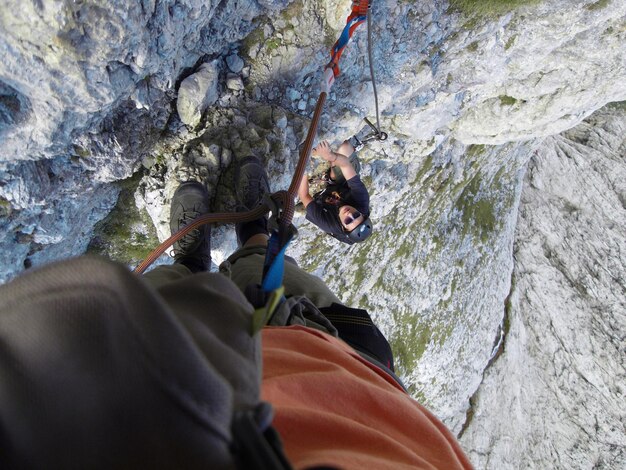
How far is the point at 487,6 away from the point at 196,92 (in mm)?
4176

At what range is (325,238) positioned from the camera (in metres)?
8.11

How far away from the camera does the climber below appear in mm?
5434

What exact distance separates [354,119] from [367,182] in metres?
2.13

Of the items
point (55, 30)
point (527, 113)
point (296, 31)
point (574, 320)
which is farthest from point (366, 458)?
point (574, 320)

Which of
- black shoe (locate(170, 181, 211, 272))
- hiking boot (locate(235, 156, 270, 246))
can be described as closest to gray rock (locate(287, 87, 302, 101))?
hiking boot (locate(235, 156, 270, 246))

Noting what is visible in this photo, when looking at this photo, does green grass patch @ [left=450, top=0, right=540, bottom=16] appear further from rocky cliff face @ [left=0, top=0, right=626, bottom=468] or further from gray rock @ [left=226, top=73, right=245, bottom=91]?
gray rock @ [left=226, top=73, right=245, bottom=91]

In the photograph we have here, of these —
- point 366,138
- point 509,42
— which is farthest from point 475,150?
point 366,138

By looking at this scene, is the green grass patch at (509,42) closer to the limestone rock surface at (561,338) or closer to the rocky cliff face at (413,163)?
the rocky cliff face at (413,163)

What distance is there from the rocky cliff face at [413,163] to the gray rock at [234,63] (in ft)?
0.08

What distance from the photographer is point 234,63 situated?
13.6 feet

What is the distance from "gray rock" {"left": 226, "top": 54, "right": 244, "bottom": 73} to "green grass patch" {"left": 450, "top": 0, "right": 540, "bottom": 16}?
3.02m

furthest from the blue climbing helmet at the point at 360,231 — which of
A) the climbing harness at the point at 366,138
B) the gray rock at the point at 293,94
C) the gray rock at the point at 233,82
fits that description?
the gray rock at the point at 233,82

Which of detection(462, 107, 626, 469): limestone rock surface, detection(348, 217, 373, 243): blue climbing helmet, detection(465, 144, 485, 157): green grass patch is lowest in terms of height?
detection(462, 107, 626, 469): limestone rock surface

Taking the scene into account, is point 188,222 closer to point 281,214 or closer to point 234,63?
point 281,214
